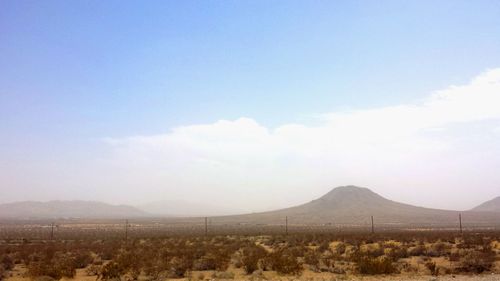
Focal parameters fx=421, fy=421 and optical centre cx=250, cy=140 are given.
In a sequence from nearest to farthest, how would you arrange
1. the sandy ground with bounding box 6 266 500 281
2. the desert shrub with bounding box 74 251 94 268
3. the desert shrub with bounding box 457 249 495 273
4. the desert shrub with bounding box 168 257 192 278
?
1. the sandy ground with bounding box 6 266 500 281
2. the desert shrub with bounding box 168 257 192 278
3. the desert shrub with bounding box 457 249 495 273
4. the desert shrub with bounding box 74 251 94 268

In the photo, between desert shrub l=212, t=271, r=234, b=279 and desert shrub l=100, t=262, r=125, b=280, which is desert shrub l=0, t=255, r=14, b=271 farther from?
desert shrub l=212, t=271, r=234, b=279

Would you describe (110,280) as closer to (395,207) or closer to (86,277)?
(86,277)

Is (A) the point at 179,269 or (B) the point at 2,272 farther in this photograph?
(B) the point at 2,272

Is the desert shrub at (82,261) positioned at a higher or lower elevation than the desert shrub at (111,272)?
lower

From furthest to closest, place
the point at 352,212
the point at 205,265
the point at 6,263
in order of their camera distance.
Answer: the point at 352,212
the point at 6,263
the point at 205,265

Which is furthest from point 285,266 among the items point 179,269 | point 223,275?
point 179,269

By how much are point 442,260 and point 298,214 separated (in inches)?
5771

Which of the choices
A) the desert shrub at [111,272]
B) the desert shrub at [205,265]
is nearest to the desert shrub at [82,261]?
the desert shrub at [111,272]

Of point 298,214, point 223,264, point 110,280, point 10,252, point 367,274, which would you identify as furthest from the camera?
point 298,214

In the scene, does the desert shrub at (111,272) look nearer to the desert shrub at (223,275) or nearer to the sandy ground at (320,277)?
the sandy ground at (320,277)

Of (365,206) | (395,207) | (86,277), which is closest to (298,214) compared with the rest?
(365,206)

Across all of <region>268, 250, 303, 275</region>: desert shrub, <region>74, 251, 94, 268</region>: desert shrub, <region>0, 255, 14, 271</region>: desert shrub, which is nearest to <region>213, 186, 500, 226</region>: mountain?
<region>74, 251, 94, 268</region>: desert shrub

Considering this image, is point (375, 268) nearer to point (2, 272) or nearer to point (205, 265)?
point (205, 265)

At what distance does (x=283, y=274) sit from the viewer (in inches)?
839
